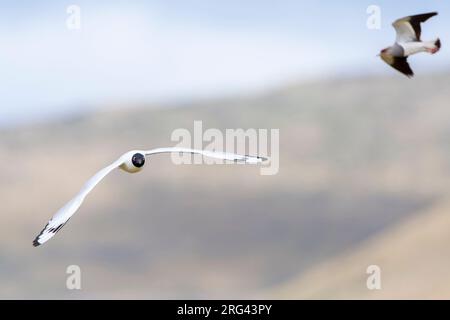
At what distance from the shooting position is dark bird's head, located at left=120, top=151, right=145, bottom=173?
12016 millimetres

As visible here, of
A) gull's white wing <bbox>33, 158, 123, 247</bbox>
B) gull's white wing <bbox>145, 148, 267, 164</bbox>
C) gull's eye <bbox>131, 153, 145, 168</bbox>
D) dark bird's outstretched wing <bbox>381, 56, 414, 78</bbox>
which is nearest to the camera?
gull's white wing <bbox>33, 158, 123, 247</bbox>

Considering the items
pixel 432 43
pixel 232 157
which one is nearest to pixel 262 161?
pixel 232 157

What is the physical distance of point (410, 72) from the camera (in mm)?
12867

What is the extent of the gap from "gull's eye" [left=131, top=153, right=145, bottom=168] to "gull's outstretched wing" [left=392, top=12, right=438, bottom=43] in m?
4.00

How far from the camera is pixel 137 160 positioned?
39.4 feet

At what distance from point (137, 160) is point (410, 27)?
14.0 ft

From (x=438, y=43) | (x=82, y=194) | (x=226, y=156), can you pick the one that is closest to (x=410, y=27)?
(x=438, y=43)

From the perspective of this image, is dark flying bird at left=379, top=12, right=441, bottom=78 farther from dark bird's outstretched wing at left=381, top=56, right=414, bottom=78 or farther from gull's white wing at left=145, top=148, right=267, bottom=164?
gull's white wing at left=145, top=148, right=267, bottom=164

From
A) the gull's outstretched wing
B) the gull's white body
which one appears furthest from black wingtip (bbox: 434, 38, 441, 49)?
the gull's white body

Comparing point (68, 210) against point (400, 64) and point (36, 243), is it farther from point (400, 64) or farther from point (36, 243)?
point (400, 64)

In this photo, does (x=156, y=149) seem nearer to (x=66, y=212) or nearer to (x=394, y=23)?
(x=66, y=212)
